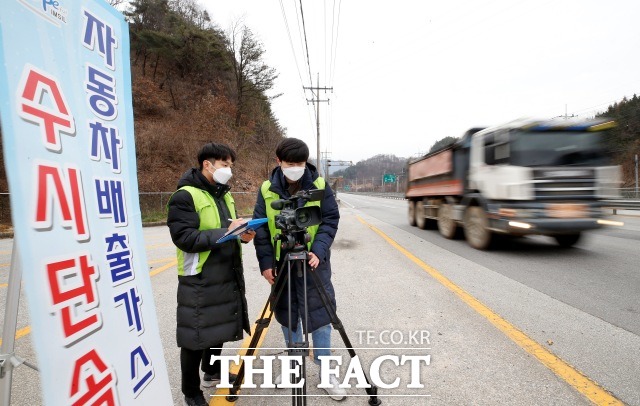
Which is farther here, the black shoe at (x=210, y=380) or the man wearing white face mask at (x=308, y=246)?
the black shoe at (x=210, y=380)

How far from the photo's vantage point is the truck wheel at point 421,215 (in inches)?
423

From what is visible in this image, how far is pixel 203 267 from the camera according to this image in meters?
1.98

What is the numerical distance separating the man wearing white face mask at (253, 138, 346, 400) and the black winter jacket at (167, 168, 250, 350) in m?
0.24

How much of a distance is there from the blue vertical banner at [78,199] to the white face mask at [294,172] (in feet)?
2.95

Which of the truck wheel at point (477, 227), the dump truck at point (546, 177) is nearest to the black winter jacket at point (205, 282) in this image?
the dump truck at point (546, 177)

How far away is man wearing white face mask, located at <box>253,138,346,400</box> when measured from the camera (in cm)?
208

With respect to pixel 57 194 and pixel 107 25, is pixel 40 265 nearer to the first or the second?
pixel 57 194

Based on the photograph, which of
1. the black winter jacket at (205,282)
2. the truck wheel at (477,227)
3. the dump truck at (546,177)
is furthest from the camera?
the truck wheel at (477,227)

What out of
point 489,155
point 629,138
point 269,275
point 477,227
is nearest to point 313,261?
point 269,275

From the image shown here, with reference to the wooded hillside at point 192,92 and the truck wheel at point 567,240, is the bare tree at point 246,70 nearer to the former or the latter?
the wooded hillside at point 192,92

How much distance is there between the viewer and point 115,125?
1392 mm

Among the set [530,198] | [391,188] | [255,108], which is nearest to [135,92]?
[255,108]

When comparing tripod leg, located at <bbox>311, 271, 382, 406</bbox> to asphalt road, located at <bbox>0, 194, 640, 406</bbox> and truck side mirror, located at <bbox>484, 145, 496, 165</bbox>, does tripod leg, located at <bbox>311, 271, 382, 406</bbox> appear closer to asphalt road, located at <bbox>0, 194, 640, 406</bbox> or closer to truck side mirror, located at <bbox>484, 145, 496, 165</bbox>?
asphalt road, located at <bbox>0, 194, 640, 406</bbox>

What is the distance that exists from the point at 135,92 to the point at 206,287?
83.8ft
